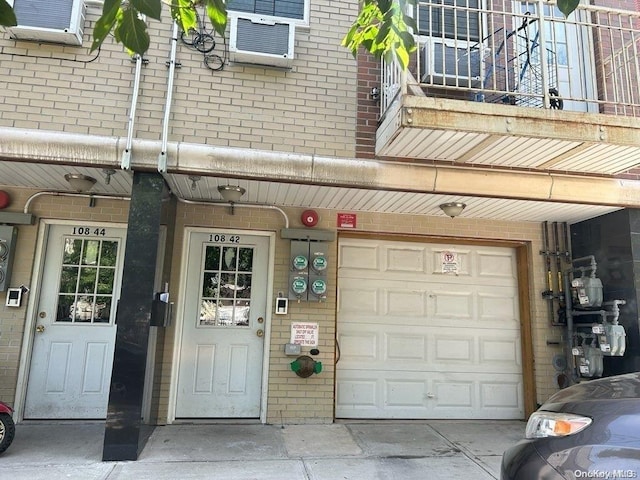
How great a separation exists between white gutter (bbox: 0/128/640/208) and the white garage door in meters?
1.46

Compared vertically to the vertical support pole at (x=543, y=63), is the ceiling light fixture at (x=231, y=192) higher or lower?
lower

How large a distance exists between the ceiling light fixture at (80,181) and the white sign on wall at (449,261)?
4.40 m

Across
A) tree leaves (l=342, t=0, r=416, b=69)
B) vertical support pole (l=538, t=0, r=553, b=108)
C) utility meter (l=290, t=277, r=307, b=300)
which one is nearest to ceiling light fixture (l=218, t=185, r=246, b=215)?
utility meter (l=290, t=277, r=307, b=300)

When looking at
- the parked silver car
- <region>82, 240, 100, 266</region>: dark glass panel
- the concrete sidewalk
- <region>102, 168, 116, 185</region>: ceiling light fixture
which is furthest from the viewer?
<region>82, 240, 100, 266</region>: dark glass panel

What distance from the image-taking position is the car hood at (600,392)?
96.3 inches

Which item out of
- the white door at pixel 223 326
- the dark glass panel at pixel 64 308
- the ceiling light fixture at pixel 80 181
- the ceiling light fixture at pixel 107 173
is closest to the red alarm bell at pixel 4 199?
the ceiling light fixture at pixel 80 181

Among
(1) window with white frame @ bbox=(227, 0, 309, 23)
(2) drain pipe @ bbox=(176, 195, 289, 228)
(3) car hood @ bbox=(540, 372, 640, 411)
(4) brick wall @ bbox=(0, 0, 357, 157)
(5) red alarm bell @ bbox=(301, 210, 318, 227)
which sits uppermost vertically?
(1) window with white frame @ bbox=(227, 0, 309, 23)

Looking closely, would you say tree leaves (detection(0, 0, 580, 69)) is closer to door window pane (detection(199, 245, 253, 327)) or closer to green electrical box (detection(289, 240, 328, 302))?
green electrical box (detection(289, 240, 328, 302))

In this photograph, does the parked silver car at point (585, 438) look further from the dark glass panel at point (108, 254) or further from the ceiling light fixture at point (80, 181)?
the dark glass panel at point (108, 254)

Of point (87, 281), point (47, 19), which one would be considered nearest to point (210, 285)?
point (87, 281)

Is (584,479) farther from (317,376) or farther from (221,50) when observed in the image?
(221,50)

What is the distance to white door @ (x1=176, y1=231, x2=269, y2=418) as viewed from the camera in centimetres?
564

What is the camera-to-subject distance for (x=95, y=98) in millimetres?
4762

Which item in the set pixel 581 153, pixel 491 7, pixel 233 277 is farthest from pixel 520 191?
pixel 233 277
